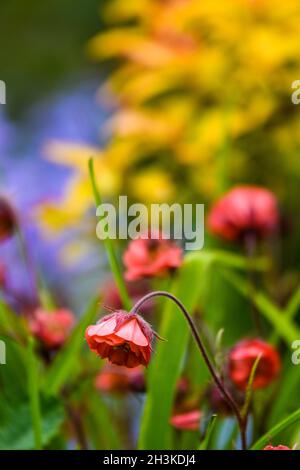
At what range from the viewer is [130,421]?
97 centimetres

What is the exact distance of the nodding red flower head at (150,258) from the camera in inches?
23.5

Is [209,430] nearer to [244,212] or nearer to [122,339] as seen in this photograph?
[122,339]

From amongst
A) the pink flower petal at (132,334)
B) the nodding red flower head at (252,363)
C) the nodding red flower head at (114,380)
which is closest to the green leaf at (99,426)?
the nodding red flower head at (114,380)

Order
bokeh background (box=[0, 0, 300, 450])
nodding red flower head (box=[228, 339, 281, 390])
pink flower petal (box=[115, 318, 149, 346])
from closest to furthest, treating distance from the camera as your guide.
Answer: pink flower petal (box=[115, 318, 149, 346]) → nodding red flower head (box=[228, 339, 281, 390]) → bokeh background (box=[0, 0, 300, 450])

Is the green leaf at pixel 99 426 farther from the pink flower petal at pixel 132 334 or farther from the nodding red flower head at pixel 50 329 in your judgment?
the pink flower petal at pixel 132 334

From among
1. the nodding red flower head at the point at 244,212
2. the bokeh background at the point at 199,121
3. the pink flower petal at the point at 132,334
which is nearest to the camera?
the pink flower petal at the point at 132,334

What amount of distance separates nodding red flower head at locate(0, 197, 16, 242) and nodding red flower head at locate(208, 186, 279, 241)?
6.9 inches

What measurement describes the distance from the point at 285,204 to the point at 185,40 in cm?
29

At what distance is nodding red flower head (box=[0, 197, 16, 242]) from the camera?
0.72m

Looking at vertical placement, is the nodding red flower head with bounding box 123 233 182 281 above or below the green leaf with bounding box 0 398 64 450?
above

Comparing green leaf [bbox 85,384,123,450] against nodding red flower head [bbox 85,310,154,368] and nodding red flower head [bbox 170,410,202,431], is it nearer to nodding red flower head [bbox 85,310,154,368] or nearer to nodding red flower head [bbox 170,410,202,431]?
nodding red flower head [bbox 170,410,202,431]

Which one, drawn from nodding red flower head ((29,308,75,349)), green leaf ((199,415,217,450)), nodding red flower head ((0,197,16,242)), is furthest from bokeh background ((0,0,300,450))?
green leaf ((199,415,217,450))

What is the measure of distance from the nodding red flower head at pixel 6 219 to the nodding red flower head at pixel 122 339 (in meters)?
0.28

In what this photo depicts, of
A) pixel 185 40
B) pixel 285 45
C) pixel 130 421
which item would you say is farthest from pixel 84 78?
pixel 130 421
